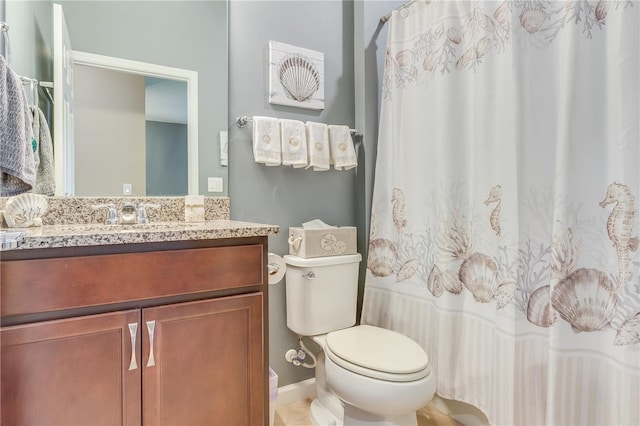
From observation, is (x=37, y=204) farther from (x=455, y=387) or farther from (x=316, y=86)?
(x=455, y=387)

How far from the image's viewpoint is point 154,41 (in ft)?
5.07

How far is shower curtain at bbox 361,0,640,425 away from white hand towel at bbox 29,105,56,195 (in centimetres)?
146

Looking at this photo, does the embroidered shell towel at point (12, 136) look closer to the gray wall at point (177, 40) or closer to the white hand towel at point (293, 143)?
the gray wall at point (177, 40)

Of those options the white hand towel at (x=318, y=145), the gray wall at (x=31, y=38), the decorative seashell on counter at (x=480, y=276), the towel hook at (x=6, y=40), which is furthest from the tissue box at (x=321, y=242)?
the towel hook at (x=6, y=40)

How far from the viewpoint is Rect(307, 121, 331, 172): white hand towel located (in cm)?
177

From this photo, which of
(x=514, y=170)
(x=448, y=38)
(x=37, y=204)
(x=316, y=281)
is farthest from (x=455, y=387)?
(x=37, y=204)

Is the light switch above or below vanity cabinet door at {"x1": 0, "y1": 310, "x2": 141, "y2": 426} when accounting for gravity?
above

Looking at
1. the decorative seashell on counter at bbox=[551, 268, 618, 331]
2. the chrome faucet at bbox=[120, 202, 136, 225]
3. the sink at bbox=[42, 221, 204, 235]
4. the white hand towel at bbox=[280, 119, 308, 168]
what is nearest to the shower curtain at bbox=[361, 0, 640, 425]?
the decorative seashell on counter at bbox=[551, 268, 618, 331]

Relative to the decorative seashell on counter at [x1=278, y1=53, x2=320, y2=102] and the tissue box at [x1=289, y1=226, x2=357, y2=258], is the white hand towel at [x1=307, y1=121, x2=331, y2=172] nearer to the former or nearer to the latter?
the decorative seashell on counter at [x1=278, y1=53, x2=320, y2=102]

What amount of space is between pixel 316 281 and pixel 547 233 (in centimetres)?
94

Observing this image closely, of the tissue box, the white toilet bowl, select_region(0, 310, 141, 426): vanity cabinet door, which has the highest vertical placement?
the tissue box

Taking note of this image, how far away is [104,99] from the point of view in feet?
4.82

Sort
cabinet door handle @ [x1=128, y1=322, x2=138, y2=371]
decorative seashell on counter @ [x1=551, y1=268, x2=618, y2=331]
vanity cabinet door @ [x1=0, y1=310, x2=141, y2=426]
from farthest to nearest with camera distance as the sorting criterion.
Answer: decorative seashell on counter @ [x1=551, y1=268, x2=618, y2=331] < cabinet door handle @ [x1=128, y1=322, x2=138, y2=371] < vanity cabinet door @ [x1=0, y1=310, x2=141, y2=426]

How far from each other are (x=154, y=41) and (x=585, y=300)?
190cm
